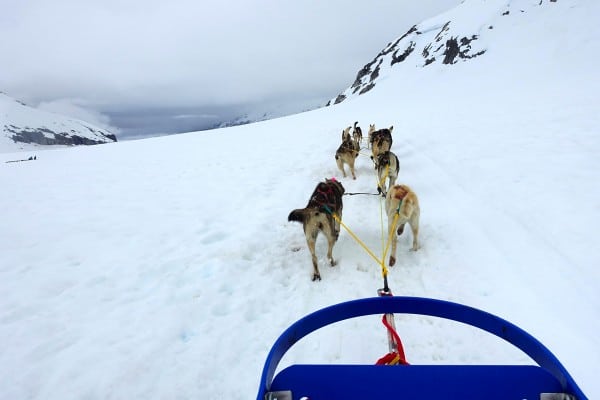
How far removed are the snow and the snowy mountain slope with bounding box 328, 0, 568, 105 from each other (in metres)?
34.2

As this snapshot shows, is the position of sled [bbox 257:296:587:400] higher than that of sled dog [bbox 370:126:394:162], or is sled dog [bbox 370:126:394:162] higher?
sled dog [bbox 370:126:394:162]

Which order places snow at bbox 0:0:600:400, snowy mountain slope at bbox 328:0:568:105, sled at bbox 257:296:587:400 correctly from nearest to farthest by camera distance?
sled at bbox 257:296:587:400
snow at bbox 0:0:600:400
snowy mountain slope at bbox 328:0:568:105

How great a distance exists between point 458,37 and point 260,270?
202 feet

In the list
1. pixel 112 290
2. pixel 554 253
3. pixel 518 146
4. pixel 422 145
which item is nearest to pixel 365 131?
pixel 422 145

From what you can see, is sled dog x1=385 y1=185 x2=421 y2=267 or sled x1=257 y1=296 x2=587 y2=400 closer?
sled x1=257 y1=296 x2=587 y2=400

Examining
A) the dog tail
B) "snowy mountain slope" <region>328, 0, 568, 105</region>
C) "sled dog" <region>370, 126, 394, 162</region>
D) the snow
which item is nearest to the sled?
the snow

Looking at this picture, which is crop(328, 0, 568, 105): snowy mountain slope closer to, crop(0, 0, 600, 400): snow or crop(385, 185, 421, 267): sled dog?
crop(0, 0, 600, 400): snow

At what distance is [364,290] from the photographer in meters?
4.34

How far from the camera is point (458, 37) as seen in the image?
173 feet

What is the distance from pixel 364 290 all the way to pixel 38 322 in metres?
4.08

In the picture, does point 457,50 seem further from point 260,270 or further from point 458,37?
point 260,270

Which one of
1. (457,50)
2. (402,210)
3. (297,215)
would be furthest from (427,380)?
(457,50)

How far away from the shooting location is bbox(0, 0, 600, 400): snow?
324cm

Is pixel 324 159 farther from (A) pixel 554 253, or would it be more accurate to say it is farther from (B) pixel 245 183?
(A) pixel 554 253
